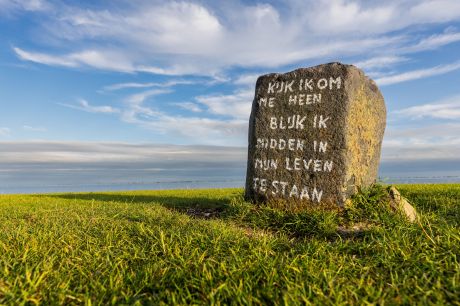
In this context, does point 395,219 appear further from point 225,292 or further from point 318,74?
point 225,292

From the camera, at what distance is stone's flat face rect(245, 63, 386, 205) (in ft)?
24.3

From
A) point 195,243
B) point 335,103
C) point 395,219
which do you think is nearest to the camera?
point 195,243

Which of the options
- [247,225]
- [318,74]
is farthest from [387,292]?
[318,74]

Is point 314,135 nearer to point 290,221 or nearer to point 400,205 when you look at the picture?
point 290,221

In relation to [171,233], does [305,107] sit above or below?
above

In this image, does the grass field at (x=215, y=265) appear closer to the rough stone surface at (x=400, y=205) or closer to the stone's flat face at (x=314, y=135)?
the rough stone surface at (x=400, y=205)

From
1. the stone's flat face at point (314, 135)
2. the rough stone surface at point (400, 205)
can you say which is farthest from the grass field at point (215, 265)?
the stone's flat face at point (314, 135)

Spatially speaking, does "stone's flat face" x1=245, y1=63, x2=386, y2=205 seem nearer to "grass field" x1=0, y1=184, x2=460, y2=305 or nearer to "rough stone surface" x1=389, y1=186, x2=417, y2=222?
"rough stone surface" x1=389, y1=186, x2=417, y2=222

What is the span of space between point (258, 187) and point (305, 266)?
167 inches

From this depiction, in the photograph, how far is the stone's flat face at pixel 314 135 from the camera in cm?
741

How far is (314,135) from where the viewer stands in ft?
24.9

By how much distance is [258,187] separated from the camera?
8.09m

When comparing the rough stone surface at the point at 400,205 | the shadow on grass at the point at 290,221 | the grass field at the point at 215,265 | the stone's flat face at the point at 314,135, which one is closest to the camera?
the grass field at the point at 215,265

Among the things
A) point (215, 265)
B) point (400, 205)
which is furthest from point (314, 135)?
point (215, 265)
